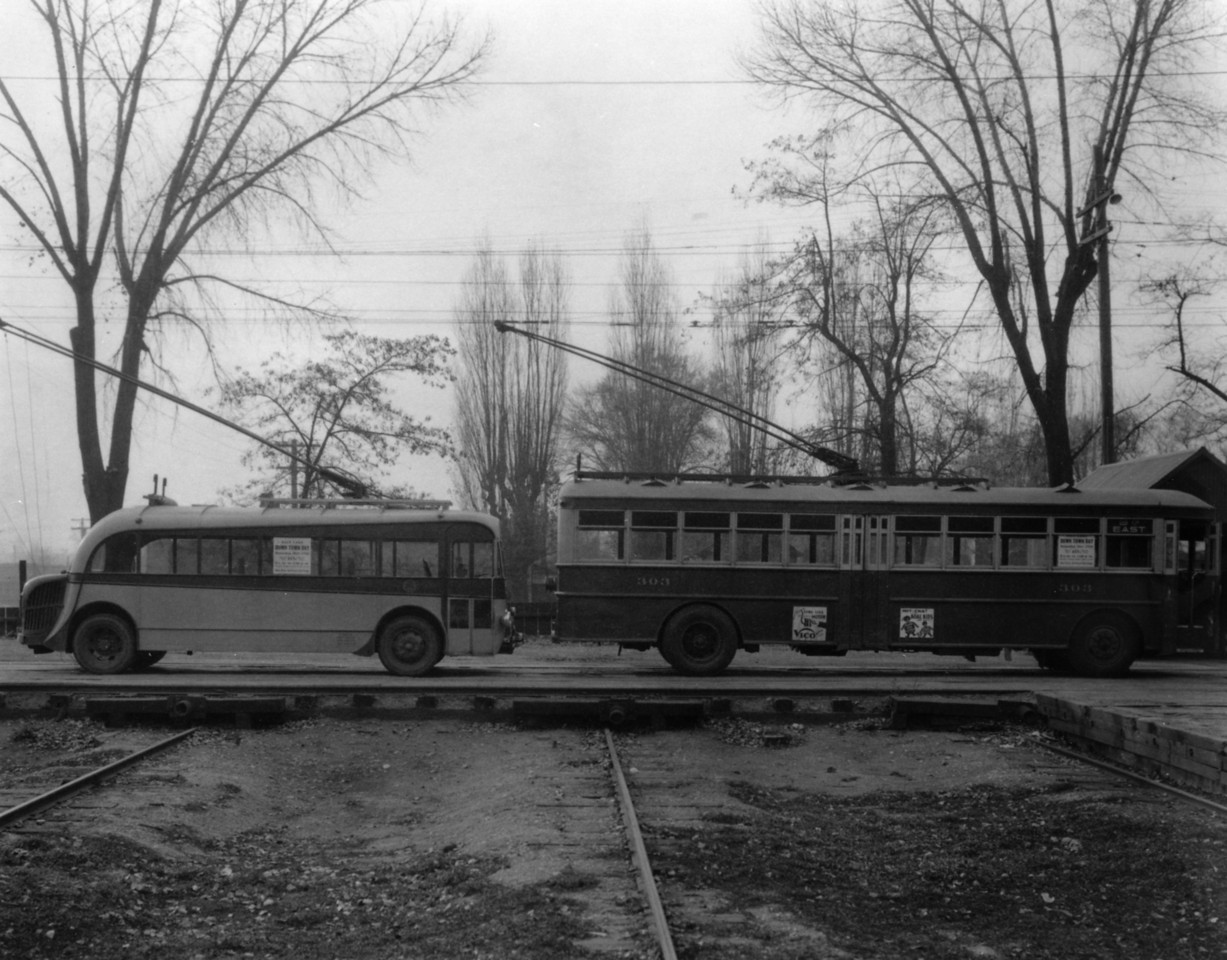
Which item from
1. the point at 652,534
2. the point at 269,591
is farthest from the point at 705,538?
the point at 269,591

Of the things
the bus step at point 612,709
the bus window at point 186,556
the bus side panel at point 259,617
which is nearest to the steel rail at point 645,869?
the bus step at point 612,709

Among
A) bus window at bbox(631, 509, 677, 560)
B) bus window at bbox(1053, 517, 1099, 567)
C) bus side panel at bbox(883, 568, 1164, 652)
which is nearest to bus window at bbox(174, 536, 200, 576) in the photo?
bus window at bbox(631, 509, 677, 560)

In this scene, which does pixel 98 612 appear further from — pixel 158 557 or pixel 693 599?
pixel 693 599

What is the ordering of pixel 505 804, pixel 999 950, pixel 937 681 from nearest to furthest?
pixel 999 950 < pixel 505 804 < pixel 937 681

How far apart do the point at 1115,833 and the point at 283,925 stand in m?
5.27

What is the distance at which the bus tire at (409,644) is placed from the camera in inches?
731

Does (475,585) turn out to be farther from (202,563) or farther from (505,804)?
(505,804)

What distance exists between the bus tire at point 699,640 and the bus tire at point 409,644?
3.34m

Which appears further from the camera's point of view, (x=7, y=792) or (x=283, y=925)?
(x=7, y=792)

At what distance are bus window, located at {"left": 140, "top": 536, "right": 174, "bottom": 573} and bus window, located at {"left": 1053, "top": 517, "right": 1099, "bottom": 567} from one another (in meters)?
12.8

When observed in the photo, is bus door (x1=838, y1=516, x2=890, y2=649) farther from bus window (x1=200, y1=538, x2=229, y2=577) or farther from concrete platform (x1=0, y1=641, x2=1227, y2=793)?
bus window (x1=200, y1=538, x2=229, y2=577)

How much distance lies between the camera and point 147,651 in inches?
736

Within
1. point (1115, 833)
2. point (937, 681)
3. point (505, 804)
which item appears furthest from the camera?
point (937, 681)

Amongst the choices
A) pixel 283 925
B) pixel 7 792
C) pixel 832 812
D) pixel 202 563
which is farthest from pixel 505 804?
pixel 202 563
